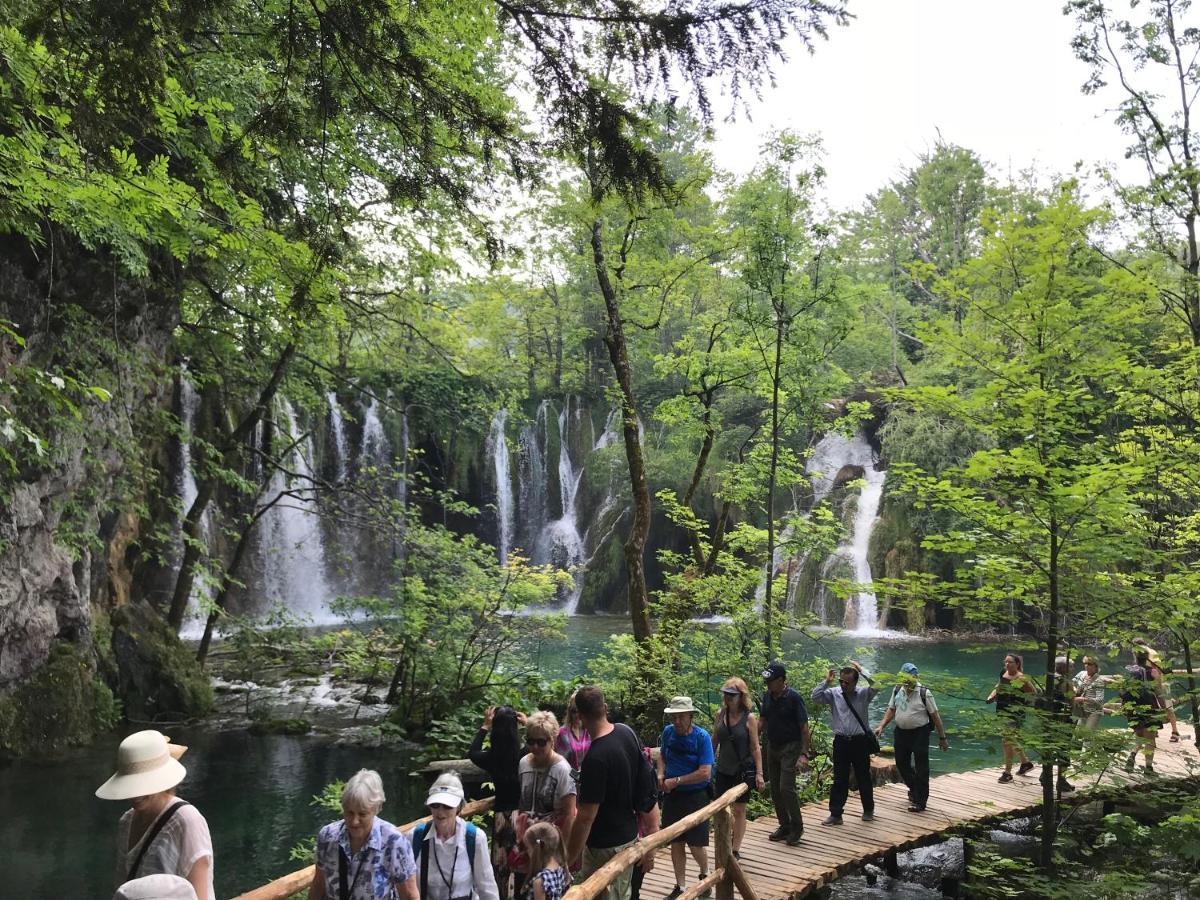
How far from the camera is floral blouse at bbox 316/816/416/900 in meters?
3.34

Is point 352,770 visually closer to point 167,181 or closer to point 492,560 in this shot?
point 492,560

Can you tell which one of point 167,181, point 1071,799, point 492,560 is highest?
point 167,181

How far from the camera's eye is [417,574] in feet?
44.8

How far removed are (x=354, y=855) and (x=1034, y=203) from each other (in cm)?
2897

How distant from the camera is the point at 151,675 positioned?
14.2m

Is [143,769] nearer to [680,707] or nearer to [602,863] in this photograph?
[602,863]

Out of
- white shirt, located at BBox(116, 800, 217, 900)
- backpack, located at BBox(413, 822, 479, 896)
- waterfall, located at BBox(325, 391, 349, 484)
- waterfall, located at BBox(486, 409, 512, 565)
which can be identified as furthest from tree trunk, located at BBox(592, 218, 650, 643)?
waterfall, located at BBox(486, 409, 512, 565)

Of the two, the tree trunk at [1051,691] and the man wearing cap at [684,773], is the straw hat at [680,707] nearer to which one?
the man wearing cap at [684,773]

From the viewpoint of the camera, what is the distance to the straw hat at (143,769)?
3.14 meters

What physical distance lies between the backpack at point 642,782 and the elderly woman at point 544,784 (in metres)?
0.39

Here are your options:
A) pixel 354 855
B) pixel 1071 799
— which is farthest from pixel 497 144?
pixel 1071 799

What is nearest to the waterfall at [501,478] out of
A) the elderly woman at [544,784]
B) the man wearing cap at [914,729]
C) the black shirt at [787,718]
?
the man wearing cap at [914,729]

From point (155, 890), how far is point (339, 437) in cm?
2514

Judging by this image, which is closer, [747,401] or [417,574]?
[417,574]
